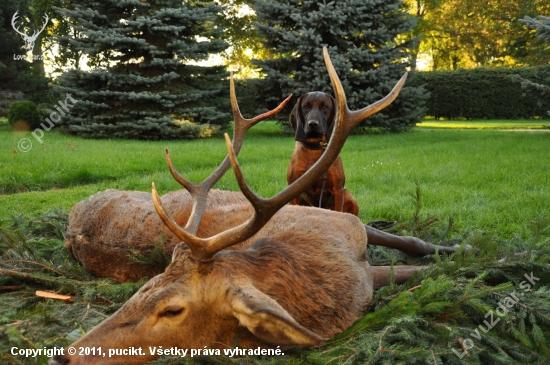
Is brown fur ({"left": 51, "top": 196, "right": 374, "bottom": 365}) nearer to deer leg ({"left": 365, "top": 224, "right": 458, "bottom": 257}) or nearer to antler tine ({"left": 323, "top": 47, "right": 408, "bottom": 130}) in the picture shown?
antler tine ({"left": 323, "top": 47, "right": 408, "bottom": 130})

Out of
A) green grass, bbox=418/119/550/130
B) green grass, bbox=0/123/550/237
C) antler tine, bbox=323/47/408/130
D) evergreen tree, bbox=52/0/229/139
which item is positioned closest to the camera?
antler tine, bbox=323/47/408/130

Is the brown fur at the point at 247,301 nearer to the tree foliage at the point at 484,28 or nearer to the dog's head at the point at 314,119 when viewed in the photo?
the dog's head at the point at 314,119

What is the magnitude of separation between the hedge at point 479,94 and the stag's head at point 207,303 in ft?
87.8

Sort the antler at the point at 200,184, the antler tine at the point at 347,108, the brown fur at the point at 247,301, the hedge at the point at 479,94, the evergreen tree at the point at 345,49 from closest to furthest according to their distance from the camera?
the brown fur at the point at 247,301 → the antler tine at the point at 347,108 → the antler at the point at 200,184 → the evergreen tree at the point at 345,49 → the hedge at the point at 479,94

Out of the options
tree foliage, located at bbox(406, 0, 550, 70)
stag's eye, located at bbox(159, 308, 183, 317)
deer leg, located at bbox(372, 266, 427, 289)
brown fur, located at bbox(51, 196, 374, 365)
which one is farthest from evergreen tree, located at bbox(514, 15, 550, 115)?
tree foliage, located at bbox(406, 0, 550, 70)

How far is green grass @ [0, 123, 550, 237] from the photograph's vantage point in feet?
21.2

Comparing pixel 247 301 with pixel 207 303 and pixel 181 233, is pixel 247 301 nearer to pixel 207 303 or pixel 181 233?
pixel 207 303

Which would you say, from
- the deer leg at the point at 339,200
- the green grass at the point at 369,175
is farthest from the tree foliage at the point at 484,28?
the deer leg at the point at 339,200

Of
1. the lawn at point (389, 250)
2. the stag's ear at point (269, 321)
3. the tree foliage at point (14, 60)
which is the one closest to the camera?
the stag's ear at point (269, 321)

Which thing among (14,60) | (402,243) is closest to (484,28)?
(14,60)

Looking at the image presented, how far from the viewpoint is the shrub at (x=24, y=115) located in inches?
712

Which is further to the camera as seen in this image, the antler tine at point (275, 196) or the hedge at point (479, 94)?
the hedge at point (479, 94)

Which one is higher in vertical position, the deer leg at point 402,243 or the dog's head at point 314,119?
the dog's head at point 314,119

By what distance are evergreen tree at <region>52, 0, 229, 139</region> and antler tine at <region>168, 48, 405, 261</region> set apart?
13220 mm
